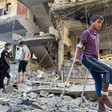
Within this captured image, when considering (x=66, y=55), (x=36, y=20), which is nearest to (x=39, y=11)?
(x=36, y=20)

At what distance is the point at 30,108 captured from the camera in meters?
2.49

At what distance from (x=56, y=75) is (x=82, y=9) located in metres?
4.90

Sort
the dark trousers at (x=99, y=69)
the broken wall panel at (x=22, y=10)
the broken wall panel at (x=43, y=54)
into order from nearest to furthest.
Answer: the dark trousers at (x=99, y=69) → the broken wall panel at (x=43, y=54) → the broken wall panel at (x=22, y=10)

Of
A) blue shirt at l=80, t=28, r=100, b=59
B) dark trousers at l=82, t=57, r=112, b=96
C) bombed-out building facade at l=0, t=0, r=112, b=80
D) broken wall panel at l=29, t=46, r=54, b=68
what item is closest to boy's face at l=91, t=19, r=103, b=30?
blue shirt at l=80, t=28, r=100, b=59

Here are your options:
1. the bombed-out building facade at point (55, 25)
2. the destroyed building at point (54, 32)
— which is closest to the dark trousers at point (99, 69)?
the destroyed building at point (54, 32)

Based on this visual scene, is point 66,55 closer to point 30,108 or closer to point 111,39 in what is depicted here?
point 111,39

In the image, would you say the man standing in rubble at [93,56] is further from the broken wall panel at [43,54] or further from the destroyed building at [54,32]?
the broken wall panel at [43,54]

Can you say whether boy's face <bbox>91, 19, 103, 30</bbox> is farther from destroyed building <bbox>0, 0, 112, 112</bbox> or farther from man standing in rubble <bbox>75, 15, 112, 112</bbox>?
destroyed building <bbox>0, 0, 112, 112</bbox>

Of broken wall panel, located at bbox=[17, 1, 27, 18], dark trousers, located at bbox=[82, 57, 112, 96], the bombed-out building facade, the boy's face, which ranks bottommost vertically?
dark trousers, located at bbox=[82, 57, 112, 96]

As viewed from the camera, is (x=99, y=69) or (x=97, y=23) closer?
(x=99, y=69)

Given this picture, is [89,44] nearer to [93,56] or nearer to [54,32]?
[93,56]

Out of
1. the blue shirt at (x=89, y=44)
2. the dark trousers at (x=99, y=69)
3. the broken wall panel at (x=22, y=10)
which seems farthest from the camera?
the broken wall panel at (x=22, y=10)

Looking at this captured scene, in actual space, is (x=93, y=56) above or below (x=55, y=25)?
below

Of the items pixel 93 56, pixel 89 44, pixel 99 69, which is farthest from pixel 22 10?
pixel 99 69
